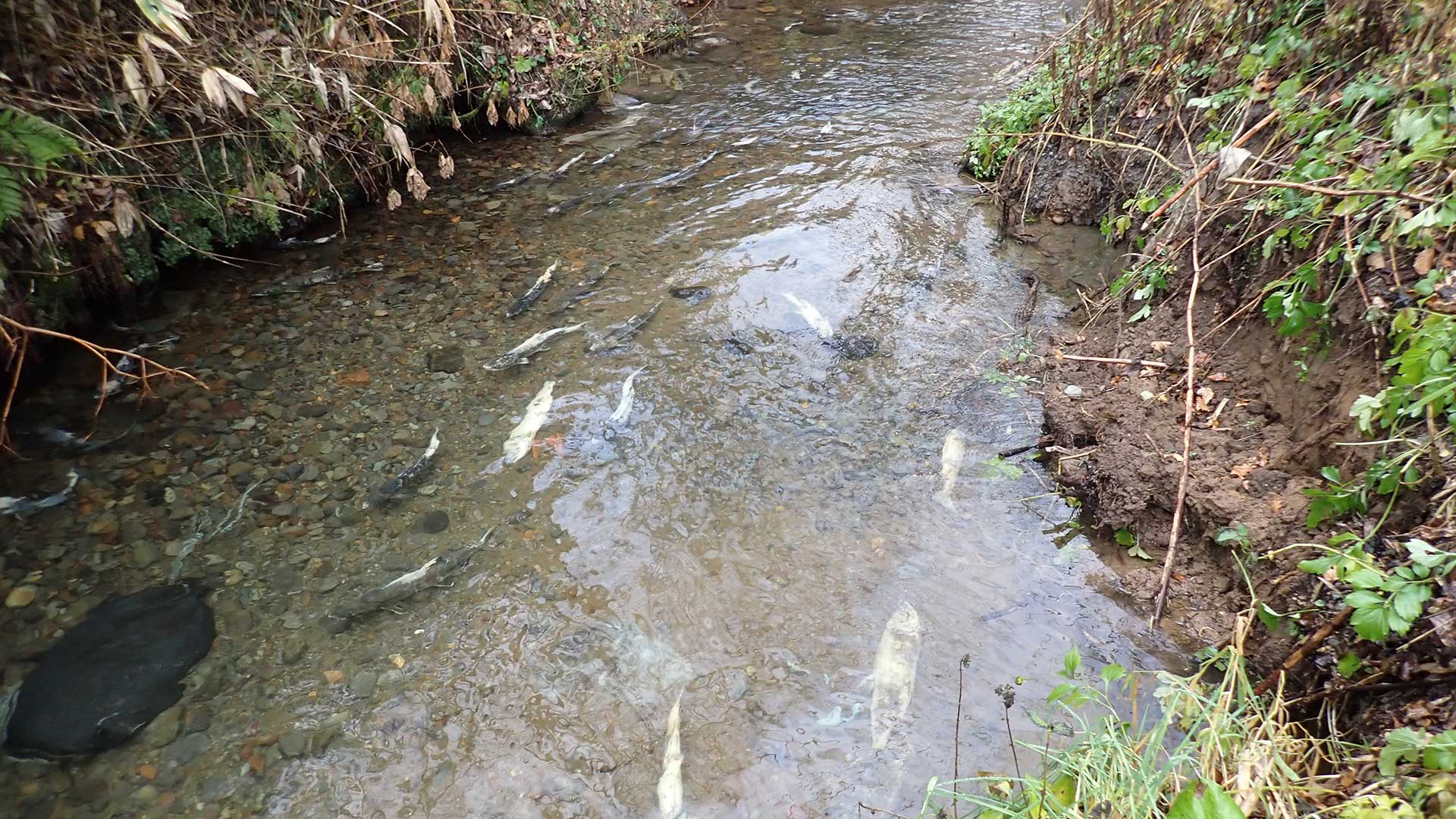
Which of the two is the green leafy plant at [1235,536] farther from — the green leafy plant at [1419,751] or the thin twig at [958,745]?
the thin twig at [958,745]

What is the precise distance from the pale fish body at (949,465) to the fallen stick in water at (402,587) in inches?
86.7

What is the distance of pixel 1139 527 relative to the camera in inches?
139

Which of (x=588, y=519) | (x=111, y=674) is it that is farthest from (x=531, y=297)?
(x=111, y=674)

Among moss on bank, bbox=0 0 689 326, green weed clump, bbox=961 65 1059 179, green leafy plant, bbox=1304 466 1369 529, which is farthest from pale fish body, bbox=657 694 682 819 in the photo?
green weed clump, bbox=961 65 1059 179

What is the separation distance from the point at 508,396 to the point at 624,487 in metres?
1.03

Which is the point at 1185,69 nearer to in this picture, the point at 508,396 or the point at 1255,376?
the point at 1255,376

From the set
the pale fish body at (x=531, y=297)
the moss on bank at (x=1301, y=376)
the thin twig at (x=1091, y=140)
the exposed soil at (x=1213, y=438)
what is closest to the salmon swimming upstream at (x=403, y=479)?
the pale fish body at (x=531, y=297)

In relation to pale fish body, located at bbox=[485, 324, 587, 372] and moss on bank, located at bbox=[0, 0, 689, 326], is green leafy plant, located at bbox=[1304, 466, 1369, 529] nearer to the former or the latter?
pale fish body, located at bbox=[485, 324, 587, 372]

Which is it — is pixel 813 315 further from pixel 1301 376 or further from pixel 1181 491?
pixel 1301 376

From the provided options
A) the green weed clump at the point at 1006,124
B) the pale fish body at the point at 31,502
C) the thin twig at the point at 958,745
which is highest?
the green weed clump at the point at 1006,124

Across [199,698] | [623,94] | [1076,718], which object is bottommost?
[1076,718]

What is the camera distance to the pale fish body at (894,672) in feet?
9.68

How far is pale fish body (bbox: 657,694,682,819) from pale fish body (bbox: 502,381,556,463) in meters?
1.69

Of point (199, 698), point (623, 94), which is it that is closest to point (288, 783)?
point (199, 698)
